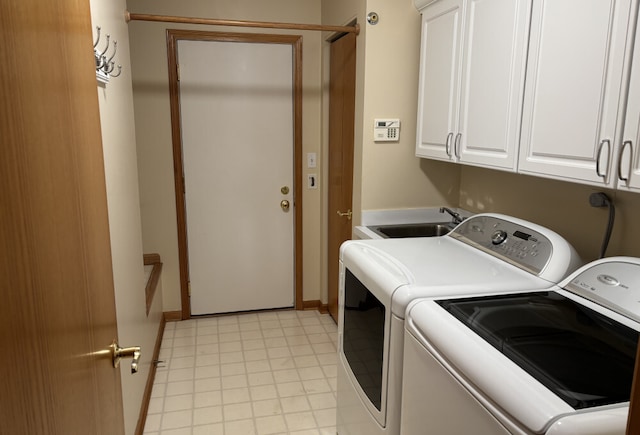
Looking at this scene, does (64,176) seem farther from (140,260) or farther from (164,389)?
(164,389)

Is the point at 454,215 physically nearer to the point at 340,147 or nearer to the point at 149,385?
the point at 340,147

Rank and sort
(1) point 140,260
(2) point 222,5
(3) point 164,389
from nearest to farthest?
(1) point 140,260, (3) point 164,389, (2) point 222,5

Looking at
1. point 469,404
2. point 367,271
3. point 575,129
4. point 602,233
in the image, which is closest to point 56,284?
point 469,404

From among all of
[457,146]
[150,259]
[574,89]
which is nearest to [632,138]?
[574,89]

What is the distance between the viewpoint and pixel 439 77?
2242 millimetres

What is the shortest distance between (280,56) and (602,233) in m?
2.51

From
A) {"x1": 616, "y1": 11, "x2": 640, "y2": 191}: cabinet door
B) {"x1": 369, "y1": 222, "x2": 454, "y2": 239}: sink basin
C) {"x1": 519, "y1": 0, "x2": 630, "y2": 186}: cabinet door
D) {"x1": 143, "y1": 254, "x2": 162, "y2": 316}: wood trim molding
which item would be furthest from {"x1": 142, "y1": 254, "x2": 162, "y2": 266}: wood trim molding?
{"x1": 616, "y1": 11, "x2": 640, "y2": 191}: cabinet door

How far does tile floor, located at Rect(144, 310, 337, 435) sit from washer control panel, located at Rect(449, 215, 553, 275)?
1225mm

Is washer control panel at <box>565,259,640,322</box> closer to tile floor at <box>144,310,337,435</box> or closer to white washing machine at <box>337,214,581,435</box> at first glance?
white washing machine at <box>337,214,581,435</box>

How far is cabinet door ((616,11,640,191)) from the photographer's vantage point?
1215 mm

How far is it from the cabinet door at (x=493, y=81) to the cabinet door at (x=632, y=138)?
1.49 feet

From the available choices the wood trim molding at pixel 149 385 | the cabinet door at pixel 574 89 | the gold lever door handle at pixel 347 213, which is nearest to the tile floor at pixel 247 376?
the wood trim molding at pixel 149 385

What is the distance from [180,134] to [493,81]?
2.29m

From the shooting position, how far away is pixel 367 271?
5.61 feet
